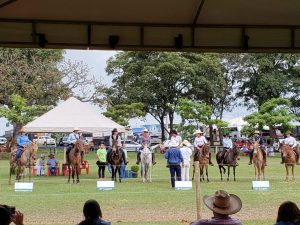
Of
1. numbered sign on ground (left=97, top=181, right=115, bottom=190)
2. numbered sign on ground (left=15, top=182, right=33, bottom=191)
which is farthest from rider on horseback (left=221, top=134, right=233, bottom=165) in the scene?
numbered sign on ground (left=15, top=182, right=33, bottom=191)

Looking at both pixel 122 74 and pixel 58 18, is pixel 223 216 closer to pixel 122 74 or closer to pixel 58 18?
pixel 58 18

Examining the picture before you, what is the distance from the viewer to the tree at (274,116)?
51.2 m

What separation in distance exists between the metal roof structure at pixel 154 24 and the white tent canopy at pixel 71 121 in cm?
2070

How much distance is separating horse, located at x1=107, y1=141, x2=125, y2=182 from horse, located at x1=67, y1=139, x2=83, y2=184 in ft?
4.48

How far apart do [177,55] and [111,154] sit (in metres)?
30.3

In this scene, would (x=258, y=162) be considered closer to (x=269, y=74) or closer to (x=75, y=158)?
(x=75, y=158)

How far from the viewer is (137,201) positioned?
16469 millimetres

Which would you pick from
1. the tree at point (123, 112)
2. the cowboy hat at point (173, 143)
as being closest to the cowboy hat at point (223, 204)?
the cowboy hat at point (173, 143)

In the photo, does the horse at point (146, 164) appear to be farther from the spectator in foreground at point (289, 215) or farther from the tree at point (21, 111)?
the tree at point (21, 111)

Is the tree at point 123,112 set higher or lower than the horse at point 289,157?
higher

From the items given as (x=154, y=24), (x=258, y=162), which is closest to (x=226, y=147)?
(x=258, y=162)

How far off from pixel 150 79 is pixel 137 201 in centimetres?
3837

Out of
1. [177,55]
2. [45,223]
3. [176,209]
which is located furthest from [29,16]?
[177,55]

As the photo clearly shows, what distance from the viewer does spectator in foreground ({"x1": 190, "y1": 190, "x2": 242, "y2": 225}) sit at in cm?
549
